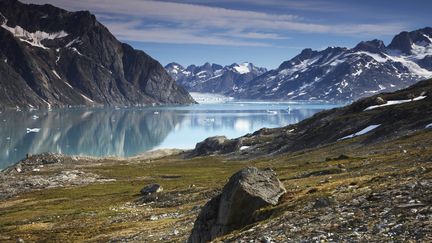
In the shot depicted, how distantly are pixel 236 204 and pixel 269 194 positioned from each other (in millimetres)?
2642

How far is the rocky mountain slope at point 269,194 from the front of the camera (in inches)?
827

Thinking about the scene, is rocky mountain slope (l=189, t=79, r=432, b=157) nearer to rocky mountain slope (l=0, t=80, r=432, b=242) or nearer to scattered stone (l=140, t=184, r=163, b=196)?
rocky mountain slope (l=0, t=80, r=432, b=242)

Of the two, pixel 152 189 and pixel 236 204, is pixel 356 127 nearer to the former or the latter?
pixel 152 189

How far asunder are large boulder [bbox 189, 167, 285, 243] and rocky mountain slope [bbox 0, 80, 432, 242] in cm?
6

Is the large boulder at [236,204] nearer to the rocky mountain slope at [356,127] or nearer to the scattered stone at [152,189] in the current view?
the scattered stone at [152,189]

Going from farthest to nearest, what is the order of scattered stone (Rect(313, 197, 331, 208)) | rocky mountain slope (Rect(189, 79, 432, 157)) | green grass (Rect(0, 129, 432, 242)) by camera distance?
rocky mountain slope (Rect(189, 79, 432, 157)), green grass (Rect(0, 129, 432, 242)), scattered stone (Rect(313, 197, 331, 208))

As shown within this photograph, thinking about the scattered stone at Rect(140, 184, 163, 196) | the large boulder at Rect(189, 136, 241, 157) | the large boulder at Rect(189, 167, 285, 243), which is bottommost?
the large boulder at Rect(189, 136, 241, 157)

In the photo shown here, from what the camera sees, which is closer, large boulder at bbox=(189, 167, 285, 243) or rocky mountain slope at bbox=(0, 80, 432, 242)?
rocky mountain slope at bbox=(0, 80, 432, 242)

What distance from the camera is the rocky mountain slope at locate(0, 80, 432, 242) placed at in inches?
827

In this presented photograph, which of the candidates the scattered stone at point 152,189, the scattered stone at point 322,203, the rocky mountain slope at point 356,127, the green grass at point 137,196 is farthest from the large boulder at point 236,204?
the rocky mountain slope at point 356,127

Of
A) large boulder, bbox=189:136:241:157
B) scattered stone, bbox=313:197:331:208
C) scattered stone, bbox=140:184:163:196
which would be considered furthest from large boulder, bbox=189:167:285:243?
large boulder, bbox=189:136:241:157

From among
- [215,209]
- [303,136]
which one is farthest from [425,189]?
[303,136]

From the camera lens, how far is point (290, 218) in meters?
23.8

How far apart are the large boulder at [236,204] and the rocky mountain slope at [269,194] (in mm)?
61
